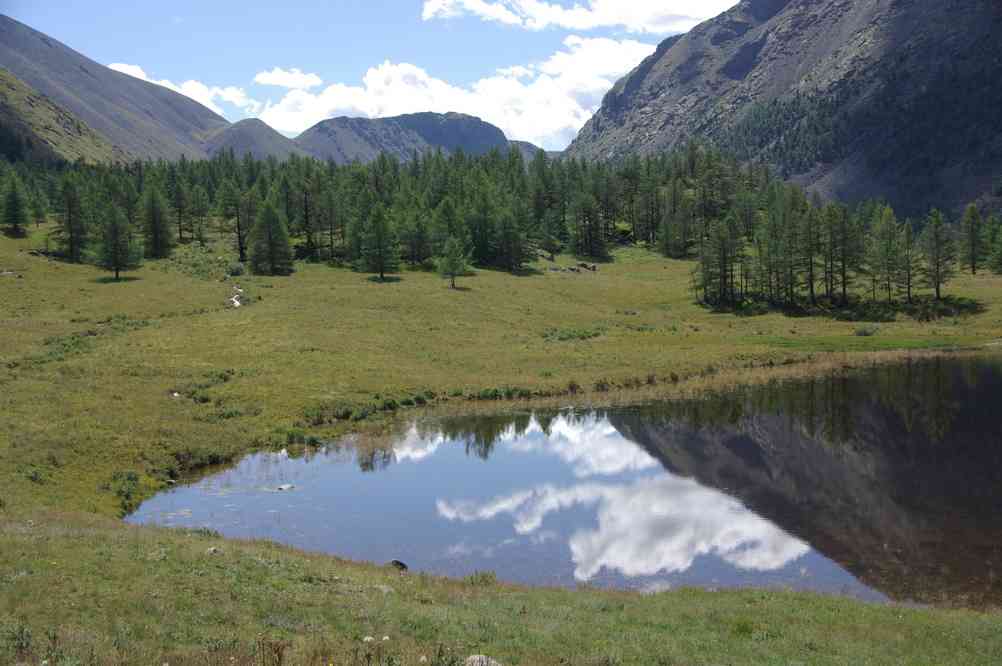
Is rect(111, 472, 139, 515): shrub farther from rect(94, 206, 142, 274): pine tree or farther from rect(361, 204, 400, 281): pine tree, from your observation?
rect(361, 204, 400, 281): pine tree

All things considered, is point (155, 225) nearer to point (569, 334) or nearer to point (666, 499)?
point (569, 334)

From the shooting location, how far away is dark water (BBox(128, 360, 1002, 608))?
2719cm

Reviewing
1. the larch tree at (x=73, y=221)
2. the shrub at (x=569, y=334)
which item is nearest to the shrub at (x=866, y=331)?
the shrub at (x=569, y=334)

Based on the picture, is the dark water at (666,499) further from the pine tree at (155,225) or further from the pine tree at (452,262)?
the pine tree at (155,225)

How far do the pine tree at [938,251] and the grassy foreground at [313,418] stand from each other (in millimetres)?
5018

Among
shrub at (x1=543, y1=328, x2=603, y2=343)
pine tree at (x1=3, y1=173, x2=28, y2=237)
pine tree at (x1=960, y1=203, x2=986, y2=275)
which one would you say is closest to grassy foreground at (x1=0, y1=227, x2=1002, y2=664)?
shrub at (x1=543, y1=328, x2=603, y2=343)

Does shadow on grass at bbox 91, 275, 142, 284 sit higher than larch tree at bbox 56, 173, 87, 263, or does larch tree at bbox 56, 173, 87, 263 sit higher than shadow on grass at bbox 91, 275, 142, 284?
larch tree at bbox 56, 173, 87, 263

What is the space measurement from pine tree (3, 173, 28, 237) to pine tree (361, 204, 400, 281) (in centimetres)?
5977

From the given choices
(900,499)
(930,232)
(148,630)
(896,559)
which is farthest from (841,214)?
(148,630)

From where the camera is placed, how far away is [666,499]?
117 feet

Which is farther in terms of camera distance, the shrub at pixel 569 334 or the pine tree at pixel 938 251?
the pine tree at pixel 938 251

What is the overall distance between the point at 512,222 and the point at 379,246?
81.5 ft

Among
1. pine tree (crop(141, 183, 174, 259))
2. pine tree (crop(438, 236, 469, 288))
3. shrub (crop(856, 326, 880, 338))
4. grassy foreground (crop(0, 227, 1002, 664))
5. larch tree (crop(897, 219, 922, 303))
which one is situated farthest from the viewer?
pine tree (crop(141, 183, 174, 259))

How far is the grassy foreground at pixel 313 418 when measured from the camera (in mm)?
15805
